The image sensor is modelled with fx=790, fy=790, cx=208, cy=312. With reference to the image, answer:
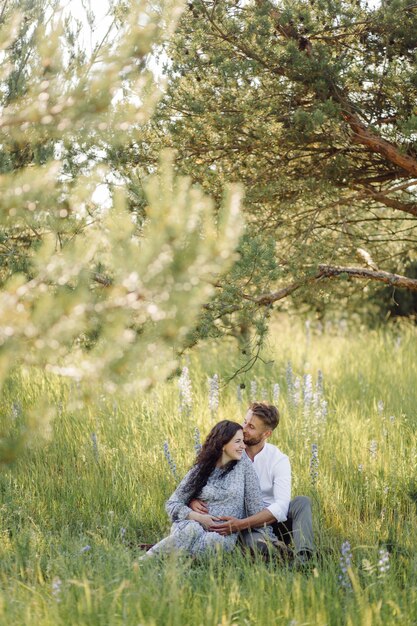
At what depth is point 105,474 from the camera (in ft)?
19.6

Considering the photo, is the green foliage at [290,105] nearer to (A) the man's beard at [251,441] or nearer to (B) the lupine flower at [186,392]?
(A) the man's beard at [251,441]

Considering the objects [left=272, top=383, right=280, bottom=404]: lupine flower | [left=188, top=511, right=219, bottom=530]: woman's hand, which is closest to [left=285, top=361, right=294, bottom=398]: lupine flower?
[left=272, top=383, right=280, bottom=404]: lupine flower

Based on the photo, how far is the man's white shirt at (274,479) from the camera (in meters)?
→ 4.68

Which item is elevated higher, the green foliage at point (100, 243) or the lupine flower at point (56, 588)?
the green foliage at point (100, 243)

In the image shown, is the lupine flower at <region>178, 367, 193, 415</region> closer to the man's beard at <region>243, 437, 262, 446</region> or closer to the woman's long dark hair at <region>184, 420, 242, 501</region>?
the man's beard at <region>243, 437, 262, 446</region>

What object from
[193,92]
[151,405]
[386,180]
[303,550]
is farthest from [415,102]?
[151,405]

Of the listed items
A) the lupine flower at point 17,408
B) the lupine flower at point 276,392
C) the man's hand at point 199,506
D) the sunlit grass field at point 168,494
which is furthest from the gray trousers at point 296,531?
the lupine flower at point 17,408

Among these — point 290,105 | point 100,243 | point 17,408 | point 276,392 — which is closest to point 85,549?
point 100,243

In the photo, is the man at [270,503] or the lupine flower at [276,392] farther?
the lupine flower at [276,392]

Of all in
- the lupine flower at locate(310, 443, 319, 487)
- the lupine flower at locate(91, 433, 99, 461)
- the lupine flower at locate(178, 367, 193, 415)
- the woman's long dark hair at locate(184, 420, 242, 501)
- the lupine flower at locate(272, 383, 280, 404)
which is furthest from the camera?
the lupine flower at locate(272, 383, 280, 404)

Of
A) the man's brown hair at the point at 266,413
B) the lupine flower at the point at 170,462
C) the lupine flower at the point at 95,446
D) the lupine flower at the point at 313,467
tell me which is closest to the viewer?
the man's brown hair at the point at 266,413

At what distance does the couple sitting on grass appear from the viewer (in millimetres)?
4520

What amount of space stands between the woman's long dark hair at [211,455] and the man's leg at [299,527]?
45cm

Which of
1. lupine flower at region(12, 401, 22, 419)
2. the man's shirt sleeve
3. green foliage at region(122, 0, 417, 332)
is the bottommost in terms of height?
the man's shirt sleeve
